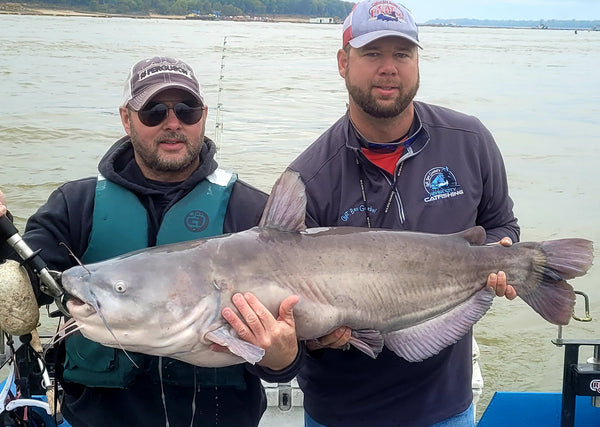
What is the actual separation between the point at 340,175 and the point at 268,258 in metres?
0.57

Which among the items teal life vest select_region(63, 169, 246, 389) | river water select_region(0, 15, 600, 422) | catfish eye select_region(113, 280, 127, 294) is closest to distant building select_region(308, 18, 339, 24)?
river water select_region(0, 15, 600, 422)

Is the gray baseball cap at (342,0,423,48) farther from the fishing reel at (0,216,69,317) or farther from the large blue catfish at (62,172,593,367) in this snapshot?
the fishing reel at (0,216,69,317)

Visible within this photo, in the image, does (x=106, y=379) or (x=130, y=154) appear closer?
(x=106, y=379)

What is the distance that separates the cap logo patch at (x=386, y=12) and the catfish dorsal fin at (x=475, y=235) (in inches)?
37.7

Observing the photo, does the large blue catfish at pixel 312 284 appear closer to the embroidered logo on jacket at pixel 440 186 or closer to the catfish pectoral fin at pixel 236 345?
the catfish pectoral fin at pixel 236 345

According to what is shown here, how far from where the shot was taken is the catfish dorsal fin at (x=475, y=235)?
113 inches

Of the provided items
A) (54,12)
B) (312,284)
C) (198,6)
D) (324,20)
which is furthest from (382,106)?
(324,20)

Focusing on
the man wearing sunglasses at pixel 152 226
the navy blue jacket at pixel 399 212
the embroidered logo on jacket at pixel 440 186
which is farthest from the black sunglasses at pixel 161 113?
the embroidered logo on jacket at pixel 440 186

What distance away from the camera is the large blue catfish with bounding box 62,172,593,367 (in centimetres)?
237

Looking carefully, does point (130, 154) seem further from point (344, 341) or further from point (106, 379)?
point (344, 341)

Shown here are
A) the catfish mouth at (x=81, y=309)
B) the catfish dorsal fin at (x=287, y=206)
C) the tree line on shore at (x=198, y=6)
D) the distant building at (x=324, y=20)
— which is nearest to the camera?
the catfish mouth at (x=81, y=309)

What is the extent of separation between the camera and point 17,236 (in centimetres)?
257

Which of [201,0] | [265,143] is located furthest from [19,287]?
[201,0]

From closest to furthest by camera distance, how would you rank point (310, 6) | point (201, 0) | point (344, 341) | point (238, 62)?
point (344, 341), point (238, 62), point (201, 0), point (310, 6)
